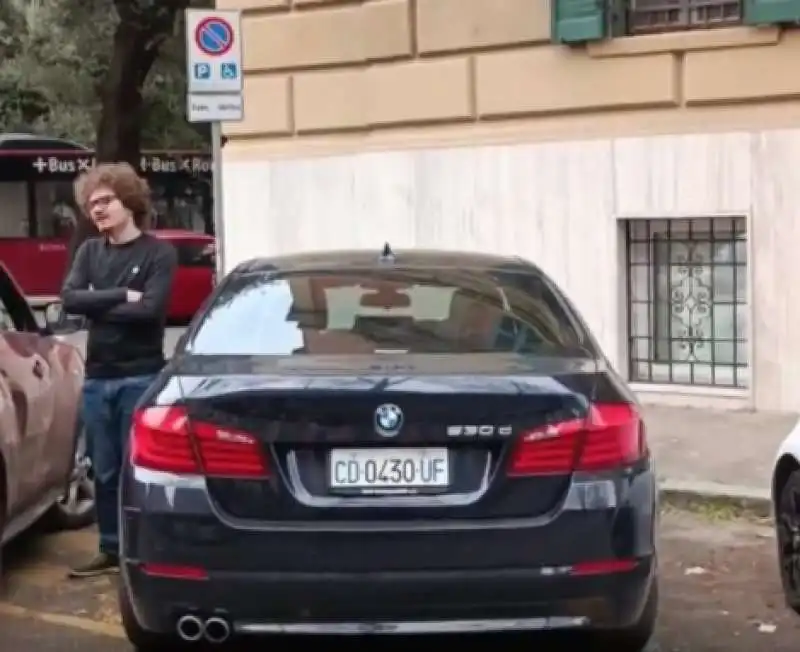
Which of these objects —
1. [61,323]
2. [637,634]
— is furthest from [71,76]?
[637,634]

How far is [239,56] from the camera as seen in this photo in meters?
10.7

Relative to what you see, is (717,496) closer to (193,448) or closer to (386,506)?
(386,506)

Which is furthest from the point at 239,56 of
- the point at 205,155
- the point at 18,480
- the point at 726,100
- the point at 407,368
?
the point at 205,155

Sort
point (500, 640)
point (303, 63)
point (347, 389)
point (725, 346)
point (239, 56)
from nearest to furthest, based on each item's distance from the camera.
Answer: point (347, 389)
point (500, 640)
point (239, 56)
point (725, 346)
point (303, 63)

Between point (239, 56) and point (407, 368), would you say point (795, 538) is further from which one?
point (239, 56)

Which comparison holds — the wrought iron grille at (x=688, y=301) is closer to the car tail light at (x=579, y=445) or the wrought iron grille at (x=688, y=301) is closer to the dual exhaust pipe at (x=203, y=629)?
the car tail light at (x=579, y=445)

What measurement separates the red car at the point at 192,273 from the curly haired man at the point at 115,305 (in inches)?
602

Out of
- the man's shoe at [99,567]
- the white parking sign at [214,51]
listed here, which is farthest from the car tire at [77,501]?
the white parking sign at [214,51]

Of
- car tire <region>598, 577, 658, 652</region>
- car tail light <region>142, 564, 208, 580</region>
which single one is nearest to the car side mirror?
car tail light <region>142, 564, 208, 580</region>

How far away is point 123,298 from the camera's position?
682cm

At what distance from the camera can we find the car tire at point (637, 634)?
5227 mm

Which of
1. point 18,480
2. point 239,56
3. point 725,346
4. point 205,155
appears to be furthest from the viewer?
point 205,155

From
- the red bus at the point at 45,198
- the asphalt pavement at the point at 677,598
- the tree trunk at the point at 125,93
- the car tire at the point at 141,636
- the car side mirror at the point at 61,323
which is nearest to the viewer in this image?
the car tire at the point at 141,636

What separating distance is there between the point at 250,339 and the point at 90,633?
149 cm
